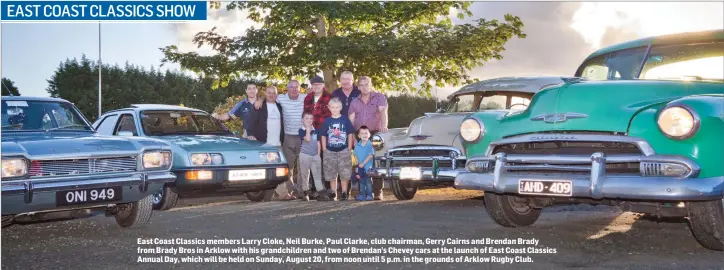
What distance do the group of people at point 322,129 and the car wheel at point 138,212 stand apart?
3.52 m

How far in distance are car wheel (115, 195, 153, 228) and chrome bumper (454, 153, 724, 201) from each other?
334 centimetres

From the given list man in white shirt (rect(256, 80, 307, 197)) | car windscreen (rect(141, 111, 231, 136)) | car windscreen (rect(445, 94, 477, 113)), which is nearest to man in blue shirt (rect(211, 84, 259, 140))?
man in white shirt (rect(256, 80, 307, 197))

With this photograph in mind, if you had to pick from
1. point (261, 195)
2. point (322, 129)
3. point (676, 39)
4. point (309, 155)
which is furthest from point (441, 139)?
point (676, 39)

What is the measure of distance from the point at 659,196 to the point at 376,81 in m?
16.3

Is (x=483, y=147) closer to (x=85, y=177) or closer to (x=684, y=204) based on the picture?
(x=684, y=204)

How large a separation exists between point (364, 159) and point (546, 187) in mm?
5111

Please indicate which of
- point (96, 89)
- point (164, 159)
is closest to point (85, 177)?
point (164, 159)

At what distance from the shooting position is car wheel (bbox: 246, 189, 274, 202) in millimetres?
10914

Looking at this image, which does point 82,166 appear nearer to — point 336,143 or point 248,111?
point 336,143

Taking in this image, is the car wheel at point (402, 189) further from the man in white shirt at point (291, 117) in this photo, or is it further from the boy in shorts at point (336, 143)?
the man in white shirt at point (291, 117)

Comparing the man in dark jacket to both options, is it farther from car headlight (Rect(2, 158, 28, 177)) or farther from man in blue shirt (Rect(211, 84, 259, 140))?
car headlight (Rect(2, 158, 28, 177))

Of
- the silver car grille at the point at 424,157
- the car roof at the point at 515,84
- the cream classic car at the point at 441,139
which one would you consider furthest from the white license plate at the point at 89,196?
the car roof at the point at 515,84

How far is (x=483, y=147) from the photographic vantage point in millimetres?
6695

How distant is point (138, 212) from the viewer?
291 inches
